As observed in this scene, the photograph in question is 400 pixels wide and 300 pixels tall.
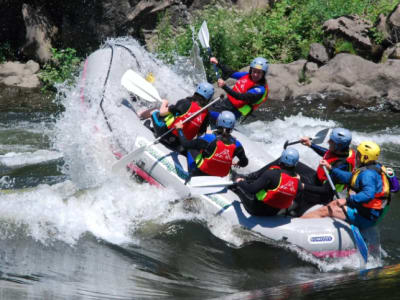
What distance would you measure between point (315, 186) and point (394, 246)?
122 centimetres

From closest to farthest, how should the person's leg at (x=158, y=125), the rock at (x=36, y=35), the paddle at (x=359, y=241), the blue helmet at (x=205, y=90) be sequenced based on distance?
1. the paddle at (x=359, y=241)
2. the blue helmet at (x=205, y=90)
3. the person's leg at (x=158, y=125)
4. the rock at (x=36, y=35)

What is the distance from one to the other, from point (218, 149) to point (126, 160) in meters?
1.19

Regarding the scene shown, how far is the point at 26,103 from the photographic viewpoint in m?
12.7

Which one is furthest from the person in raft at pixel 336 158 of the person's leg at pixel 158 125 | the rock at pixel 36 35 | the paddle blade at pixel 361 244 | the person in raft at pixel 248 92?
the rock at pixel 36 35

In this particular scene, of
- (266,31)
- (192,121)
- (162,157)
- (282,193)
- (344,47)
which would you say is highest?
(266,31)

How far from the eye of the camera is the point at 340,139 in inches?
243

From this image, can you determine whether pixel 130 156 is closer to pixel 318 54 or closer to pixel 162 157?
pixel 162 157

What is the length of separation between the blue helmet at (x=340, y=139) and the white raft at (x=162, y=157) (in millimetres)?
800

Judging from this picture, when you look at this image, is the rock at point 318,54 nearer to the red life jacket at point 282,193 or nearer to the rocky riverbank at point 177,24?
the rocky riverbank at point 177,24

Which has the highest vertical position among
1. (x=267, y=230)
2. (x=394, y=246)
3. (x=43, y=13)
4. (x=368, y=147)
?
(x=43, y=13)

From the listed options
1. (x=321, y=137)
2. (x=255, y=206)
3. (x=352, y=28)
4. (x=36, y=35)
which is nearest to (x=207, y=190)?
(x=255, y=206)

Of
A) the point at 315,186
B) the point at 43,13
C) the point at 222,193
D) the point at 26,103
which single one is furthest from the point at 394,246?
the point at 43,13

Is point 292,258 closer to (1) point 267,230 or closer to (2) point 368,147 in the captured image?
(1) point 267,230

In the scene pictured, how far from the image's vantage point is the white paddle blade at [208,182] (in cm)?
618
